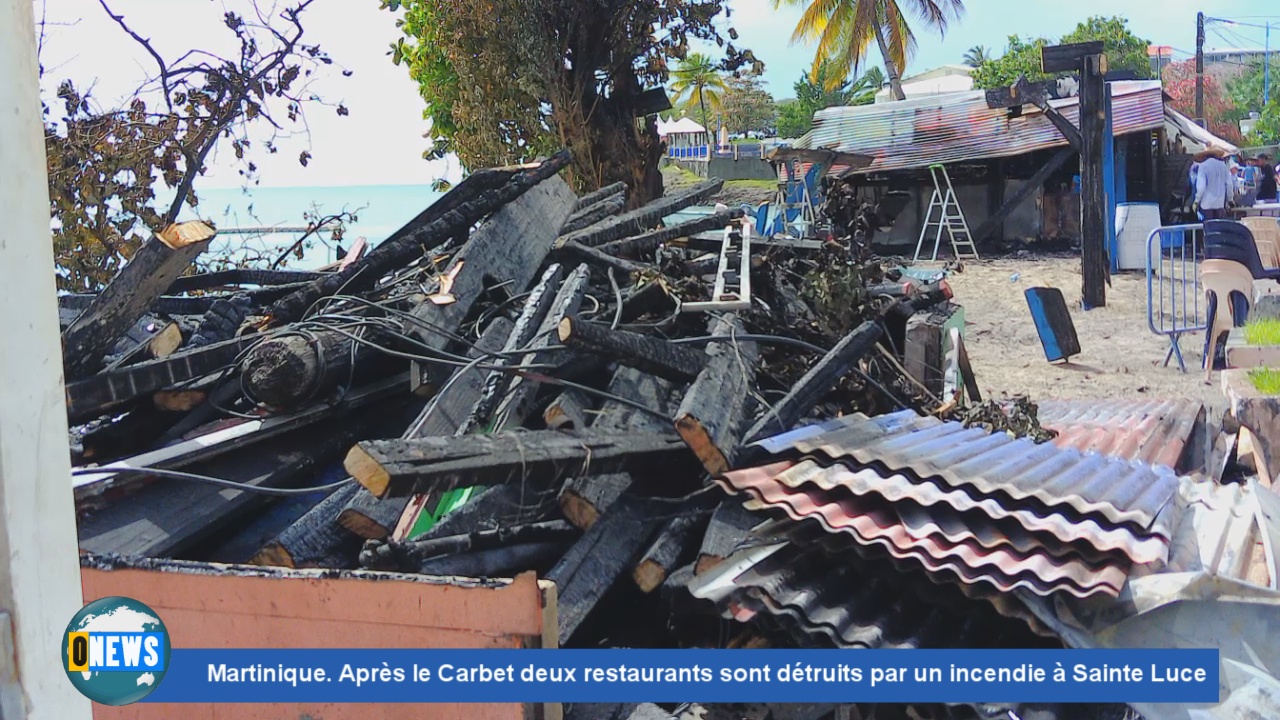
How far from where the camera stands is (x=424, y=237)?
568cm

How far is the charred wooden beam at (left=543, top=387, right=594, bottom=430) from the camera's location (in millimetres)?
4090

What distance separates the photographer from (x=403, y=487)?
298cm

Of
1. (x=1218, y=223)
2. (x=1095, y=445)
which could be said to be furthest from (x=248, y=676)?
(x=1218, y=223)

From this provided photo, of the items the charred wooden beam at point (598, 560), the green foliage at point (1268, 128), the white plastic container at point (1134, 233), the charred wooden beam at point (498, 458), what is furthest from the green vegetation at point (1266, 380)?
the green foliage at point (1268, 128)

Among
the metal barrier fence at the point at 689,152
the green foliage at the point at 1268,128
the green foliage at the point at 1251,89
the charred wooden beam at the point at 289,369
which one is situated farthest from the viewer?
the metal barrier fence at the point at 689,152

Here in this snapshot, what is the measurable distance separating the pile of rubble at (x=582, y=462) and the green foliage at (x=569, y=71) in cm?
687

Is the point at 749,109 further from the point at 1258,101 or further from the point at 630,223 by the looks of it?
the point at 630,223

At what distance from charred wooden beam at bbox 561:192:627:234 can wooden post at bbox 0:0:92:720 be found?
216 inches

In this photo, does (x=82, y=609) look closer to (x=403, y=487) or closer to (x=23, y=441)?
(x=23, y=441)

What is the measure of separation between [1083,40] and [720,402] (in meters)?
47.6

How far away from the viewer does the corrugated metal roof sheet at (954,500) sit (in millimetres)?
3135

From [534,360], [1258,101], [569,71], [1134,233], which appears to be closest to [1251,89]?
[1258,101]

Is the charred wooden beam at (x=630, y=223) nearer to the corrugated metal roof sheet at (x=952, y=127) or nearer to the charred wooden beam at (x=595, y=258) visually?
the charred wooden beam at (x=595, y=258)

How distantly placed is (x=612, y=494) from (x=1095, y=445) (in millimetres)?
3031
